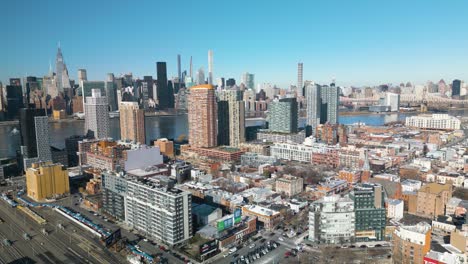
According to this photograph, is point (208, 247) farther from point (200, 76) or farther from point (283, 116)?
point (200, 76)

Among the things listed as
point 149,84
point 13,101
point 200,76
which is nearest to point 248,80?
point 200,76

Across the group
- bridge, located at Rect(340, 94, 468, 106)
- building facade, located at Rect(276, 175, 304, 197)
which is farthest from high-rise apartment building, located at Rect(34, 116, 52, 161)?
bridge, located at Rect(340, 94, 468, 106)

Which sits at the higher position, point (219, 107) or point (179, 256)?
point (219, 107)

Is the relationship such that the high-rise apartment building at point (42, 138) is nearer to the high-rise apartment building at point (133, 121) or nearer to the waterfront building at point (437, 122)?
the high-rise apartment building at point (133, 121)

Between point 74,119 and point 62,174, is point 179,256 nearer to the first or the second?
point 62,174

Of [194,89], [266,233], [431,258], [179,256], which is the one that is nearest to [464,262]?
[431,258]
